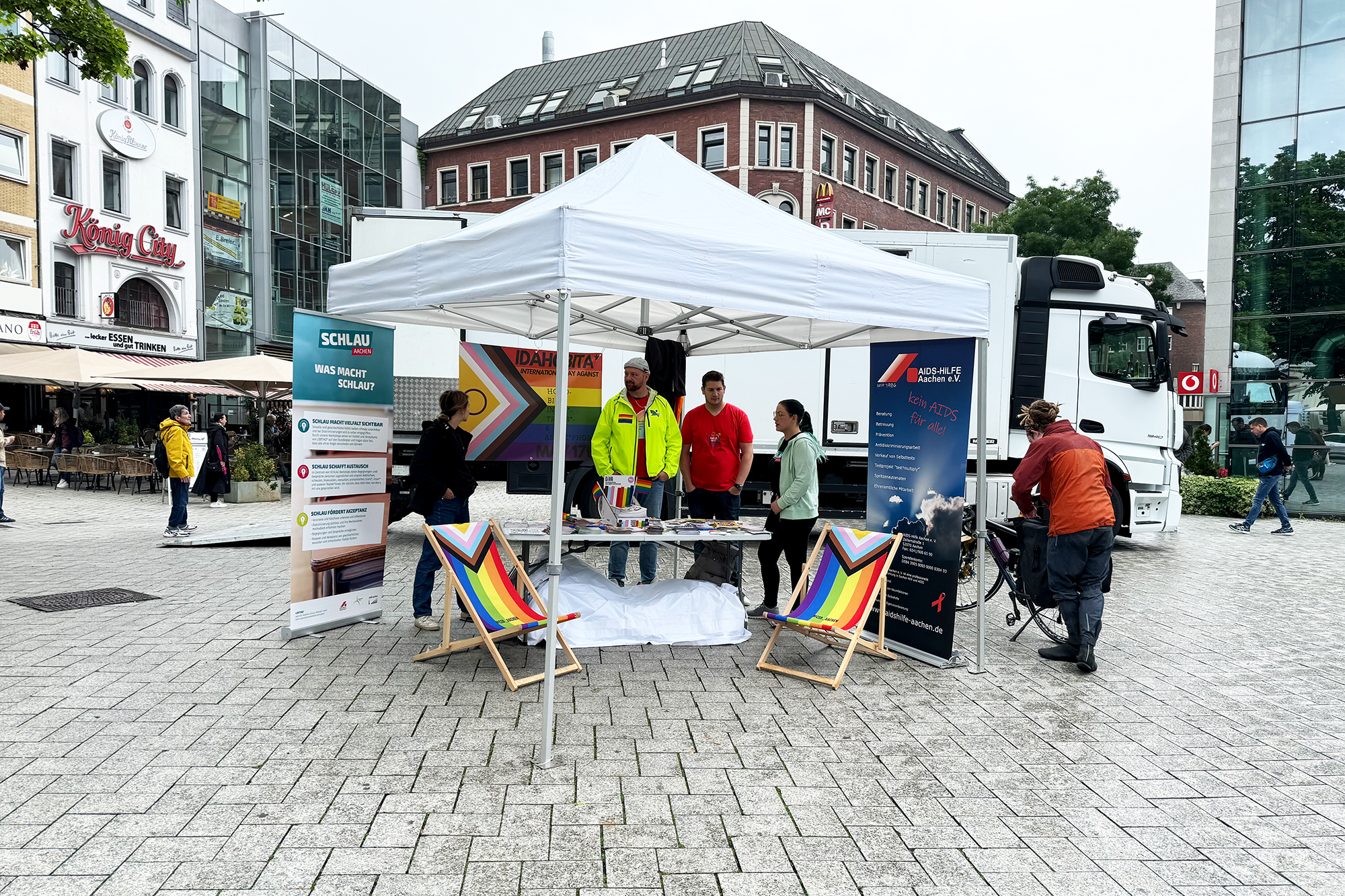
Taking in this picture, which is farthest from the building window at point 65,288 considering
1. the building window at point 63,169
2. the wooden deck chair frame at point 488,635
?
the wooden deck chair frame at point 488,635

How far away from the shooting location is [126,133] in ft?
88.8

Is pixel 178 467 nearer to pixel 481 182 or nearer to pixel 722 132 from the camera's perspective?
pixel 722 132

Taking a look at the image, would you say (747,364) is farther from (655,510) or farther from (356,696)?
(356,696)

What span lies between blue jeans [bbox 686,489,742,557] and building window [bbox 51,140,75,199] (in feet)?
82.9

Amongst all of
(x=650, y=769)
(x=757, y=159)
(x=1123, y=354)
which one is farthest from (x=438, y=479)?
(x=757, y=159)

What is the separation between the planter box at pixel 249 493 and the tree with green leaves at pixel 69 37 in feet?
25.0

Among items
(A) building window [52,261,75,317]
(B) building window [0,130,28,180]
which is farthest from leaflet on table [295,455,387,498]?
(A) building window [52,261,75,317]

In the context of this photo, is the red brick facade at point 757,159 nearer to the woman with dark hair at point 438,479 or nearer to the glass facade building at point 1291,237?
the glass facade building at point 1291,237

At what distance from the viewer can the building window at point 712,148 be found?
3931 centimetres

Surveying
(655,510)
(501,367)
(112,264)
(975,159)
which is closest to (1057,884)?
(655,510)

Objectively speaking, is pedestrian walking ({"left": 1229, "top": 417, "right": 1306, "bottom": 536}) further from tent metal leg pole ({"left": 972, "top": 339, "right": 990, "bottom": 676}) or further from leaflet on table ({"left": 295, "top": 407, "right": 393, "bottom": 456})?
leaflet on table ({"left": 295, "top": 407, "right": 393, "bottom": 456})

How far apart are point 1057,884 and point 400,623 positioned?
4776 millimetres

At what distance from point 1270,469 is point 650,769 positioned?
1424cm

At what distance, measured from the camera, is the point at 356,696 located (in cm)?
488
